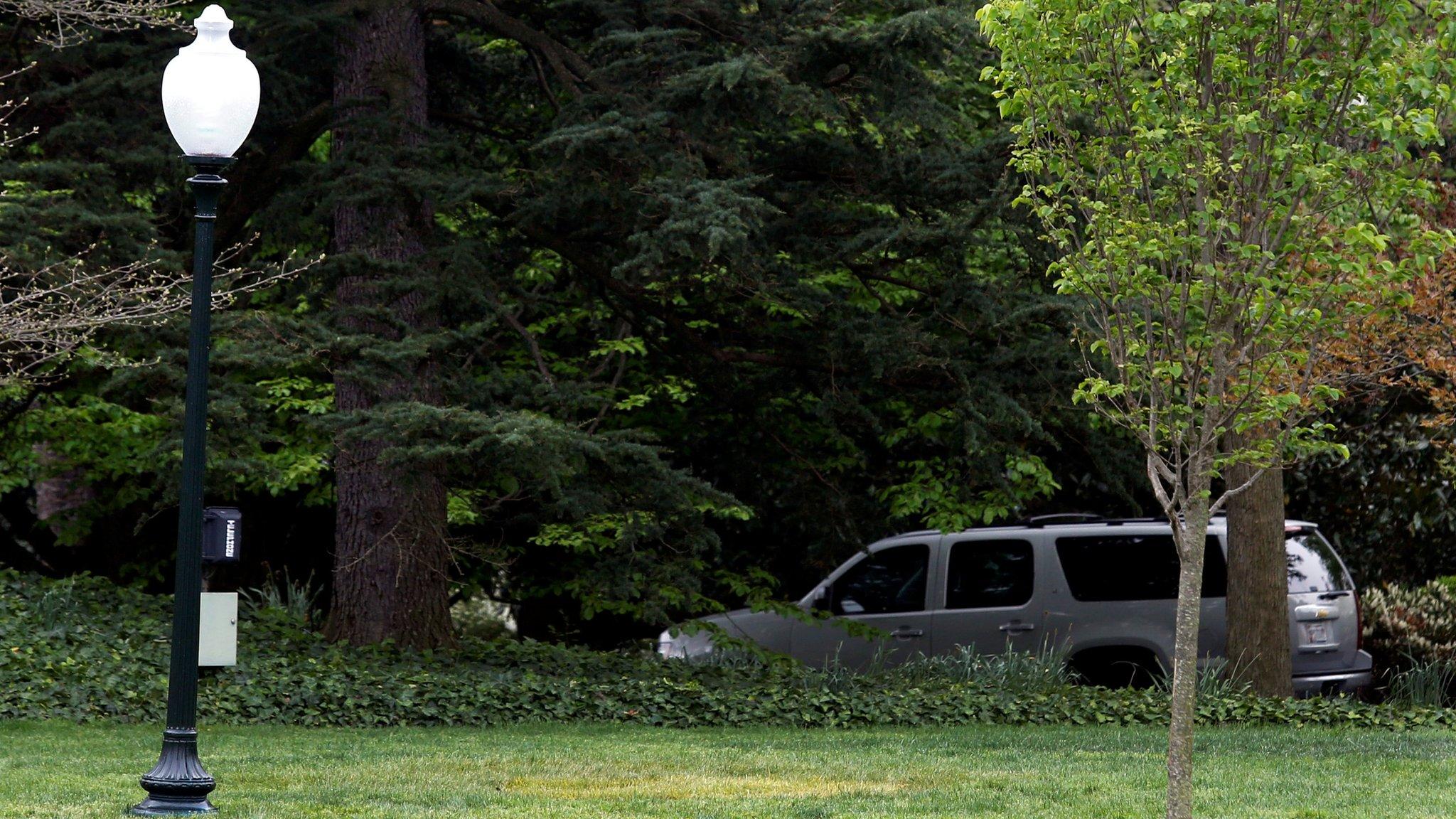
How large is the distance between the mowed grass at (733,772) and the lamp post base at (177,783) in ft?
0.54

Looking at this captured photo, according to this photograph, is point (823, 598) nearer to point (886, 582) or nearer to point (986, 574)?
point (886, 582)

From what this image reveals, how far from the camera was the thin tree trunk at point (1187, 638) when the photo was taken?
20.6ft

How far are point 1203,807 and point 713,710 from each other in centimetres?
476

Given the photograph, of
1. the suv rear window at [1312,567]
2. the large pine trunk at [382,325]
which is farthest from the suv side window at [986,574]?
the large pine trunk at [382,325]

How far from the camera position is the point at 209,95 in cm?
723

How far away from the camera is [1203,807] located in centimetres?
772

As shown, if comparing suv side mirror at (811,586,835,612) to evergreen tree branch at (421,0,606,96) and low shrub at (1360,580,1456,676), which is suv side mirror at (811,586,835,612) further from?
low shrub at (1360,580,1456,676)

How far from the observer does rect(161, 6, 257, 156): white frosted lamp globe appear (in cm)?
723

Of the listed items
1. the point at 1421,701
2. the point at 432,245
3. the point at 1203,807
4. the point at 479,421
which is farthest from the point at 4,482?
the point at 1421,701

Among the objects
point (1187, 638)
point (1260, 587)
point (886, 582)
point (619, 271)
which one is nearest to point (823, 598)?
point (886, 582)

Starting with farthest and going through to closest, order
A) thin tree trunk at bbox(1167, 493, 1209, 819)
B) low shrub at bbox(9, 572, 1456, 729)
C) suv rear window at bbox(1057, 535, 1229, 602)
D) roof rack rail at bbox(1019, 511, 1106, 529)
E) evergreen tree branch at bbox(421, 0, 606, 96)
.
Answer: roof rack rail at bbox(1019, 511, 1106, 529) → suv rear window at bbox(1057, 535, 1229, 602) → evergreen tree branch at bbox(421, 0, 606, 96) → low shrub at bbox(9, 572, 1456, 729) → thin tree trunk at bbox(1167, 493, 1209, 819)

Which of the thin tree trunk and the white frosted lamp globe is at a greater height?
the white frosted lamp globe

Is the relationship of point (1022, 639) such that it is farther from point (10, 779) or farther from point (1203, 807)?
point (10, 779)

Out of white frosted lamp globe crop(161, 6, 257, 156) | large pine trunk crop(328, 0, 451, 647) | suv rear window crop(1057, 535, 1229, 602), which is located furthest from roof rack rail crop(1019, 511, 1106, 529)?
white frosted lamp globe crop(161, 6, 257, 156)
